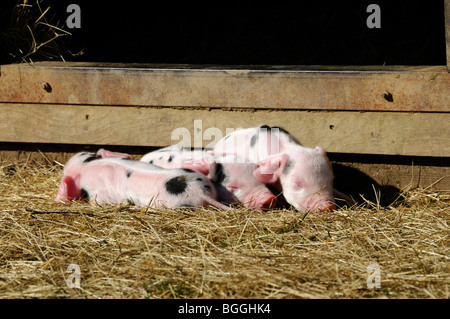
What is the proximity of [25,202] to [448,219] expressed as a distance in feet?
8.13

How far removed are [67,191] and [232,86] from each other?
3.96ft

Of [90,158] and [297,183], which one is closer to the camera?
[297,183]

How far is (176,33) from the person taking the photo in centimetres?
635

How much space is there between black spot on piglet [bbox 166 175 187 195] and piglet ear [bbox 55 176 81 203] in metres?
0.72

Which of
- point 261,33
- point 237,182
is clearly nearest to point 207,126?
point 237,182

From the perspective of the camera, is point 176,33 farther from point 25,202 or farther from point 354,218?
point 354,218

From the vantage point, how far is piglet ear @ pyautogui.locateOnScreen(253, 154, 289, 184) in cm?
374

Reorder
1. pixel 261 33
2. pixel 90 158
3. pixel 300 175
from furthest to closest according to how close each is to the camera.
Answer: pixel 261 33 → pixel 90 158 → pixel 300 175

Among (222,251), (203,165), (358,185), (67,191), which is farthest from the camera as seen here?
(358,185)

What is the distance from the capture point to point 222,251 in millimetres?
3096

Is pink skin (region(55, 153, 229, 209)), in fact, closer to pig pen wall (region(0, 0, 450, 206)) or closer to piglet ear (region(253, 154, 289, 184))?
piglet ear (region(253, 154, 289, 184))

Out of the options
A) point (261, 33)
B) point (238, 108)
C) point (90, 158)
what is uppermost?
point (261, 33)

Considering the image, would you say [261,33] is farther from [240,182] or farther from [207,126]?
→ [240,182]

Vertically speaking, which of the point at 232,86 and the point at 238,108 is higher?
the point at 232,86
